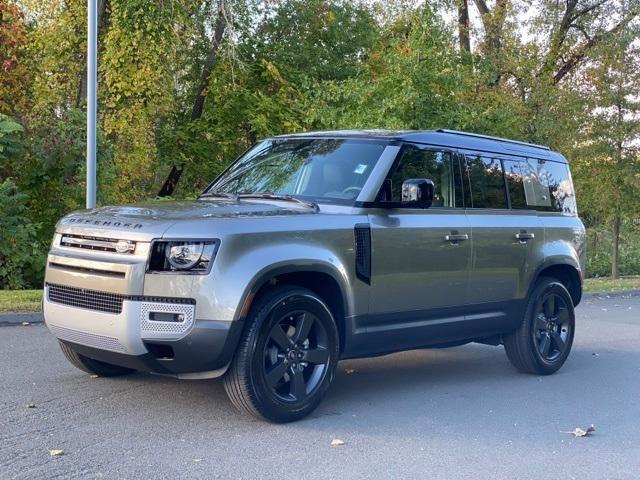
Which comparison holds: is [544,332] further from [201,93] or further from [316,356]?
[201,93]

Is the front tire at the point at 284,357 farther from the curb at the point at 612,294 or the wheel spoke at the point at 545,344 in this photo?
the curb at the point at 612,294

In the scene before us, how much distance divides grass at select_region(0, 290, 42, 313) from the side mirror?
19.7 ft

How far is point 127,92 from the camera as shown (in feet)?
66.1

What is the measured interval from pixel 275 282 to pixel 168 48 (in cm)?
1617

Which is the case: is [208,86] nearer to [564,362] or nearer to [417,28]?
[417,28]

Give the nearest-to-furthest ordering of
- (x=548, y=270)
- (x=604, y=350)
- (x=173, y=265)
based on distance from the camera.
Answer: (x=173, y=265) < (x=548, y=270) < (x=604, y=350)

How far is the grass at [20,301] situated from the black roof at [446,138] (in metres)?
4.76

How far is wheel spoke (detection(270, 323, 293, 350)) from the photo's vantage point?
223 inches

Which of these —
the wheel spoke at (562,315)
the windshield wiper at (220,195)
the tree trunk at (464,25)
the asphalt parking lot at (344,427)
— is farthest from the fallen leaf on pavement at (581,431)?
the tree trunk at (464,25)

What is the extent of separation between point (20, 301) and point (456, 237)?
669 cm

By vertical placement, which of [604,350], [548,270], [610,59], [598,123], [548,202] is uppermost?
[610,59]

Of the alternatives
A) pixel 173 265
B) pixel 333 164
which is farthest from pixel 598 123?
pixel 173 265

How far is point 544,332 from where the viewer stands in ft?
26.7

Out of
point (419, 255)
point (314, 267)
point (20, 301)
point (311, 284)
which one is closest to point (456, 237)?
point (419, 255)
